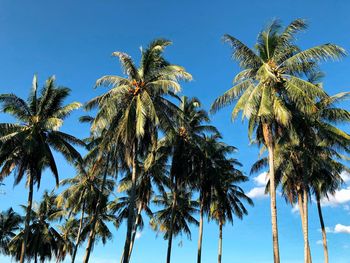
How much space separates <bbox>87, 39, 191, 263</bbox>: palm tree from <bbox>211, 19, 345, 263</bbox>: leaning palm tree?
3259 millimetres

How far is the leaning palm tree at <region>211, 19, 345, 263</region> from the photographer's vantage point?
19.4 metres

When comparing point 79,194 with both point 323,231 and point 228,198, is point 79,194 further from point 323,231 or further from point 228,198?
point 323,231

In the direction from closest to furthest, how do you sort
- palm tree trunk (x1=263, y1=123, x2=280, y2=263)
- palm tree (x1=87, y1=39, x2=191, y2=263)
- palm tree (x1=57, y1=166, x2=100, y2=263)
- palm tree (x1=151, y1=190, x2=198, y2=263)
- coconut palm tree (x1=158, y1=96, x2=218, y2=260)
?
palm tree trunk (x1=263, y1=123, x2=280, y2=263)
palm tree (x1=87, y1=39, x2=191, y2=263)
coconut palm tree (x1=158, y1=96, x2=218, y2=260)
palm tree (x1=57, y1=166, x2=100, y2=263)
palm tree (x1=151, y1=190, x2=198, y2=263)

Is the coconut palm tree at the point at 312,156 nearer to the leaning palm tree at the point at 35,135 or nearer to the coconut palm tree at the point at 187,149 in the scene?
the coconut palm tree at the point at 187,149

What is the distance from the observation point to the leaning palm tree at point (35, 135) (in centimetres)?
2295

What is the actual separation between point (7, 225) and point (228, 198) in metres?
34.4

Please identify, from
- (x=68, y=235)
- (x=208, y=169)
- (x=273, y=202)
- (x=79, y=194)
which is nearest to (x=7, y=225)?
(x=68, y=235)

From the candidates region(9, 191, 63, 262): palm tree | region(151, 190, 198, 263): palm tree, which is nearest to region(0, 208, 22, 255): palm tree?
region(9, 191, 63, 262): palm tree

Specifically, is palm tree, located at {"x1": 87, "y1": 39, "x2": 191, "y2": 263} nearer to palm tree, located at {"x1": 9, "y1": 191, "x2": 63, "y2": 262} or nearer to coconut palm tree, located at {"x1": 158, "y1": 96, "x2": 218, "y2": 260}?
coconut palm tree, located at {"x1": 158, "y1": 96, "x2": 218, "y2": 260}

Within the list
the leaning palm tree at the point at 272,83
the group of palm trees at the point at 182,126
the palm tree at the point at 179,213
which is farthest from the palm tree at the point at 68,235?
the leaning palm tree at the point at 272,83

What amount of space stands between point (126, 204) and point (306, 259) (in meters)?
20.6

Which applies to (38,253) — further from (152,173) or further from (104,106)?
(104,106)

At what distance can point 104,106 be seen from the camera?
22.0 metres

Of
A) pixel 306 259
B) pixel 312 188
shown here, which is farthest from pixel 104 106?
pixel 312 188
